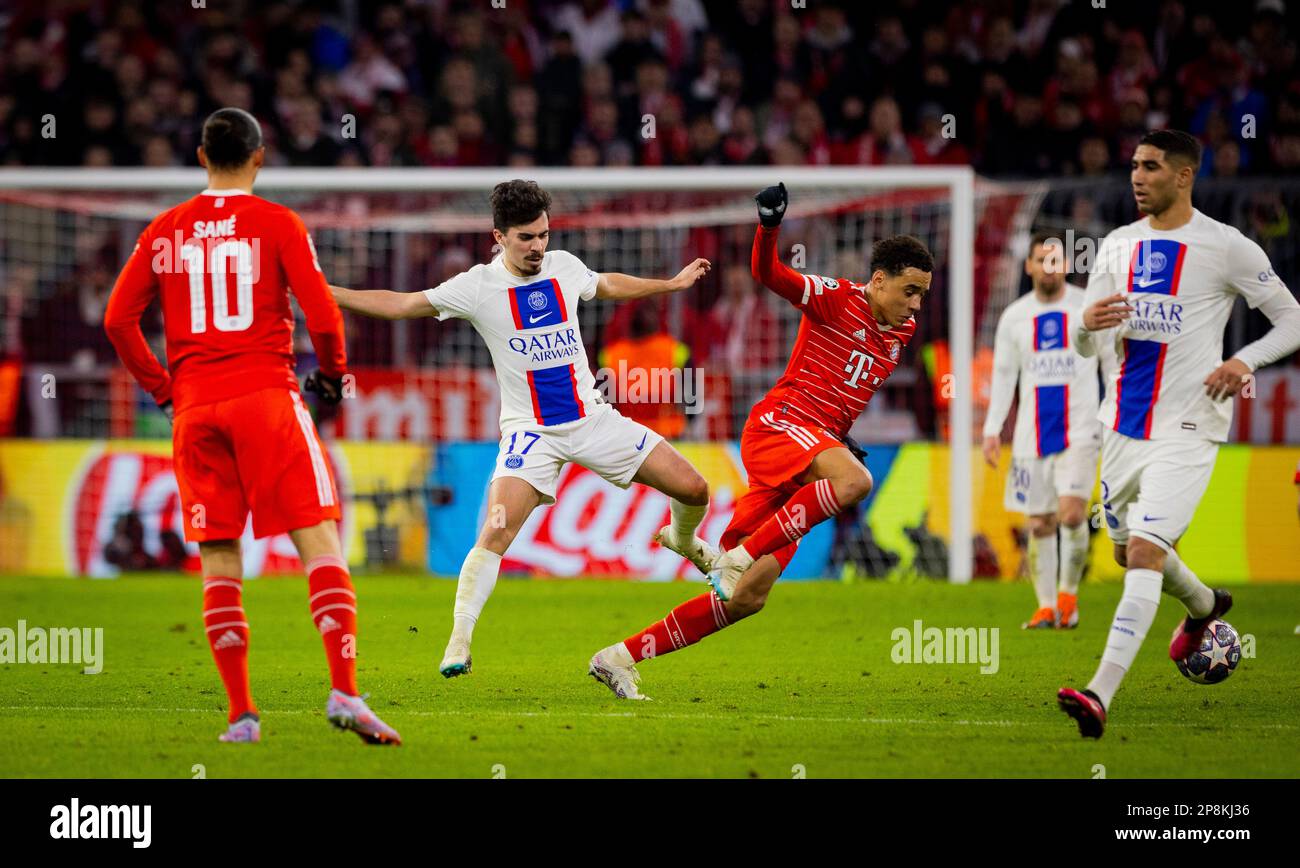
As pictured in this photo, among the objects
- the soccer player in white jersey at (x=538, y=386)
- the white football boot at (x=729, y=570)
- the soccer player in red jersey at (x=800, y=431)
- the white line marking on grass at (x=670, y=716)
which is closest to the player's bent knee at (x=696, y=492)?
the soccer player in white jersey at (x=538, y=386)

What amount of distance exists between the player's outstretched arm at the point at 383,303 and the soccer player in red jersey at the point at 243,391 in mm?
1171

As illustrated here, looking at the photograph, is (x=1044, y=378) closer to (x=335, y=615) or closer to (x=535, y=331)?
(x=535, y=331)

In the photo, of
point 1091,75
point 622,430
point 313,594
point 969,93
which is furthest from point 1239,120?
point 313,594

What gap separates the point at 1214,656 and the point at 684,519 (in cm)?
268

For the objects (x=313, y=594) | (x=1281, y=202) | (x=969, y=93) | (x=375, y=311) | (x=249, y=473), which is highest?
(x=969, y=93)

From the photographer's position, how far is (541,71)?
17.6 m

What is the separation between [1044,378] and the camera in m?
11.2

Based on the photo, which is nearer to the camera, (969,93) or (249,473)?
(249,473)

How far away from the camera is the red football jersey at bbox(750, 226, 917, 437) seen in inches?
313

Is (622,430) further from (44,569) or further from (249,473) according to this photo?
(44,569)

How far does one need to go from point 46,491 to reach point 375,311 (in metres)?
7.21

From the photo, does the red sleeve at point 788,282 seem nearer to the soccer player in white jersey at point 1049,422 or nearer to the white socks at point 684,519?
the white socks at point 684,519

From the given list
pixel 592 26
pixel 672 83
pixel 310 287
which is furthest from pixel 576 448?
pixel 592 26

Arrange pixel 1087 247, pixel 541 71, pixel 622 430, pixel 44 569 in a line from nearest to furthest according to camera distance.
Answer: pixel 622 430 < pixel 1087 247 < pixel 44 569 < pixel 541 71
